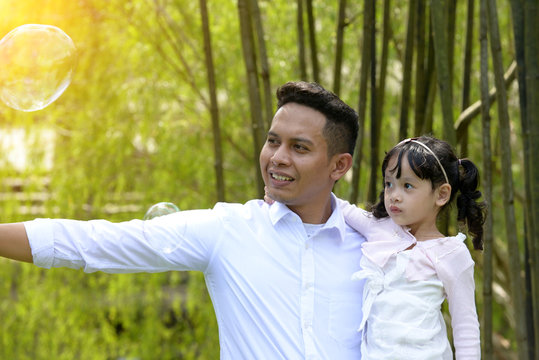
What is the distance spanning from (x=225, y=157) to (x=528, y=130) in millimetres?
4311

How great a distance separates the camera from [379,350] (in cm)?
147

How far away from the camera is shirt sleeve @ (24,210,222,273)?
1.37 metres

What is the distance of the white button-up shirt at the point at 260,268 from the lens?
149 centimetres

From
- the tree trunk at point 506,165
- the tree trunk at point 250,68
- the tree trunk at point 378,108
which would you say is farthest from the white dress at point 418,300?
the tree trunk at point 378,108

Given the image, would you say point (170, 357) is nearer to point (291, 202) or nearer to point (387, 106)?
point (387, 106)

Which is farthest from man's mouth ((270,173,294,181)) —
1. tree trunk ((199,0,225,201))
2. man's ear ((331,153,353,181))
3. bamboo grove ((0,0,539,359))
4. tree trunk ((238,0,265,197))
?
bamboo grove ((0,0,539,359))

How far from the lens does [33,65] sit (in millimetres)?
1819

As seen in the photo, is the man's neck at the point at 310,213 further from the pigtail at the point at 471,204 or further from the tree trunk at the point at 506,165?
the tree trunk at the point at 506,165

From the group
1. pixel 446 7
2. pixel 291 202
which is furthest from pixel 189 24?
pixel 291 202

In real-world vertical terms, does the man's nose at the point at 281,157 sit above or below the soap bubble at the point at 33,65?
below

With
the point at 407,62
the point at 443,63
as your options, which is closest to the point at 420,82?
the point at 407,62

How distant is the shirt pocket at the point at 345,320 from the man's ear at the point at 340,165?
292 mm

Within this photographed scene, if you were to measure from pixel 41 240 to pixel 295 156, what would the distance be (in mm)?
547

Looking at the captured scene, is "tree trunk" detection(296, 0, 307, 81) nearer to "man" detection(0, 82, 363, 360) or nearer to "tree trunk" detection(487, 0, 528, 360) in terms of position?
"tree trunk" detection(487, 0, 528, 360)
